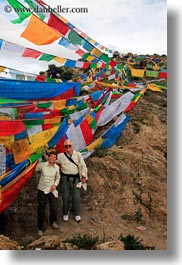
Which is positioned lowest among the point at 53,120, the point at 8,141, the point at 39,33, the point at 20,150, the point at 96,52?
the point at 20,150

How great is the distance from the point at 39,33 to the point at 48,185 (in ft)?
6.50

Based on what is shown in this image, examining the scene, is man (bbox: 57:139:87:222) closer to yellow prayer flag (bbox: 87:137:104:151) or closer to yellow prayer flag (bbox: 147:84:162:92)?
yellow prayer flag (bbox: 87:137:104:151)

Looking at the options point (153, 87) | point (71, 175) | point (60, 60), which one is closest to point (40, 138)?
point (71, 175)

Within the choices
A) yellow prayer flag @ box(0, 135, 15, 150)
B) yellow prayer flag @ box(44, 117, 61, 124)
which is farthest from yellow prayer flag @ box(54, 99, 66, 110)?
yellow prayer flag @ box(0, 135, 15, 150)

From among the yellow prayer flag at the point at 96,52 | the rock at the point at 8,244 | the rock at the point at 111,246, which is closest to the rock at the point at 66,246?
the rock at the point at 111,246

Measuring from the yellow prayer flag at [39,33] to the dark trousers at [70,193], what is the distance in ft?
6.02

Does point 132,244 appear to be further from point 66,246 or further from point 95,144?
point 95,144

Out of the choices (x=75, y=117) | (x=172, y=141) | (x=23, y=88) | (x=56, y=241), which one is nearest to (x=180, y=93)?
(x=172, y=141)

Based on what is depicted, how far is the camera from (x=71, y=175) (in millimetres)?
4941

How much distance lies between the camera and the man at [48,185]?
475 centimetres

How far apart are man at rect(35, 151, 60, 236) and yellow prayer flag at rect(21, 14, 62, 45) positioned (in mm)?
1541

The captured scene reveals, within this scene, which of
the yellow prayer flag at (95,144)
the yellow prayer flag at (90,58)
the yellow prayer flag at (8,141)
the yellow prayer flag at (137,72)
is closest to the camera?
the yellow prayer flag at (8,141)

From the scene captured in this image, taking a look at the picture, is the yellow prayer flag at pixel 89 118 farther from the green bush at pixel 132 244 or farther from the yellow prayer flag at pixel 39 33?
the green bush at pixel 132 244

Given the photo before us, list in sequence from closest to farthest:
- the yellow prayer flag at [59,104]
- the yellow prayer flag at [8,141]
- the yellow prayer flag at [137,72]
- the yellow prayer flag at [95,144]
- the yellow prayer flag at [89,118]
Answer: the yellow prayer flag at [8,141] → the yellow prayer flag at [59,104] → the yellow prayer flag at [95,144] → the yellow prayer flag at [89,118] → the yellow prayer flag at [137,72]
